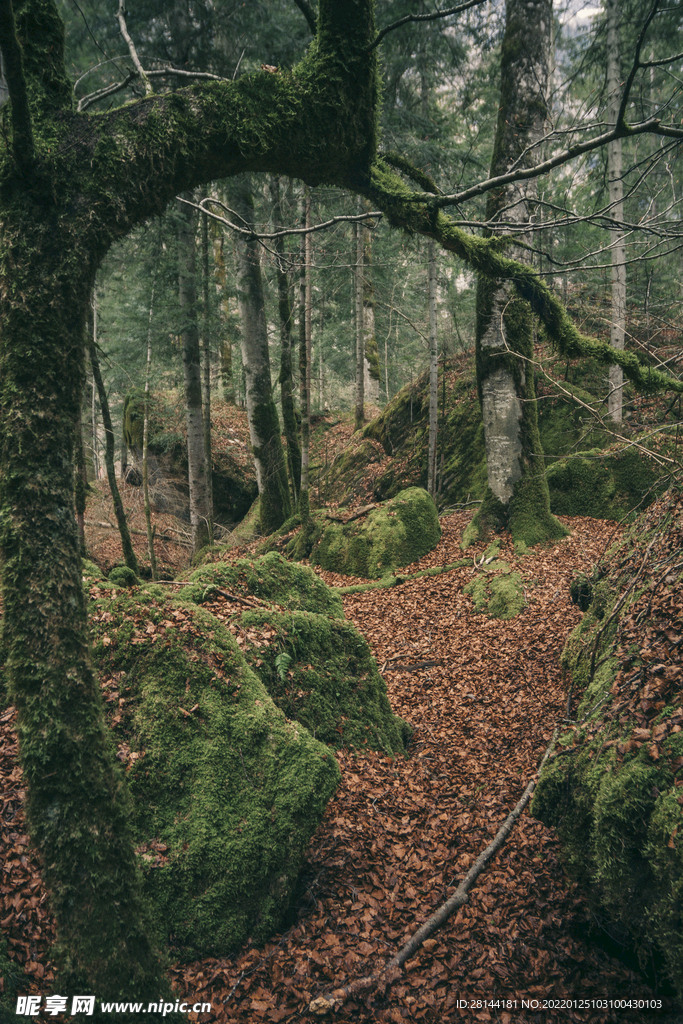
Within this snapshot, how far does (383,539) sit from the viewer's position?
9680mm

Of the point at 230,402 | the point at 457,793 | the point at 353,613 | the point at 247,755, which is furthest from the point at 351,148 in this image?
the point at 230,402

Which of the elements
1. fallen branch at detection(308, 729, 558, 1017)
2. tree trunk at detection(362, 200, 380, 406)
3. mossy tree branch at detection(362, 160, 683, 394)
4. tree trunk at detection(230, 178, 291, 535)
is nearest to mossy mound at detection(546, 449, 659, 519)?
mossy tree branch at detection(362, 160, 683, 394)

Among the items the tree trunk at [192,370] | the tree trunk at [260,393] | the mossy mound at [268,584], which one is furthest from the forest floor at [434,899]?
the tree trunk at [260,393]

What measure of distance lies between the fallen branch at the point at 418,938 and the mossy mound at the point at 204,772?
54 cm

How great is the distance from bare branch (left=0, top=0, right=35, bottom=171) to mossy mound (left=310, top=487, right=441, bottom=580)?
309 inches

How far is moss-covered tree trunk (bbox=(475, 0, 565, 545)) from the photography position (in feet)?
26.0

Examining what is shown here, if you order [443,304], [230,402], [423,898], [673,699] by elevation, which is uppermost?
[443,304]

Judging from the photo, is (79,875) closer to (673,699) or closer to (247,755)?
(247,755)

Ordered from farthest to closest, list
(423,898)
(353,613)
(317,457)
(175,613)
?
(317,457), (353,613), (175,613), (423,898)

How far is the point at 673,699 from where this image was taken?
294 centimetres

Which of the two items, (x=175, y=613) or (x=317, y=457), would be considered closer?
(x=175, y=613)

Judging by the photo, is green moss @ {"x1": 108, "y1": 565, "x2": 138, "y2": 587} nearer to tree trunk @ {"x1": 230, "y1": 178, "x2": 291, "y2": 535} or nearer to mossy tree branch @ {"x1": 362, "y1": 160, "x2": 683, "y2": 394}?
mossy tree branch @ {"x1": 362, "y1": 160, "x2": 683, "y2": 394}

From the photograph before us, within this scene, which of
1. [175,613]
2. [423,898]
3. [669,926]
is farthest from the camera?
[175,613]

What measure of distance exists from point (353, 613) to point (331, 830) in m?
4.41
